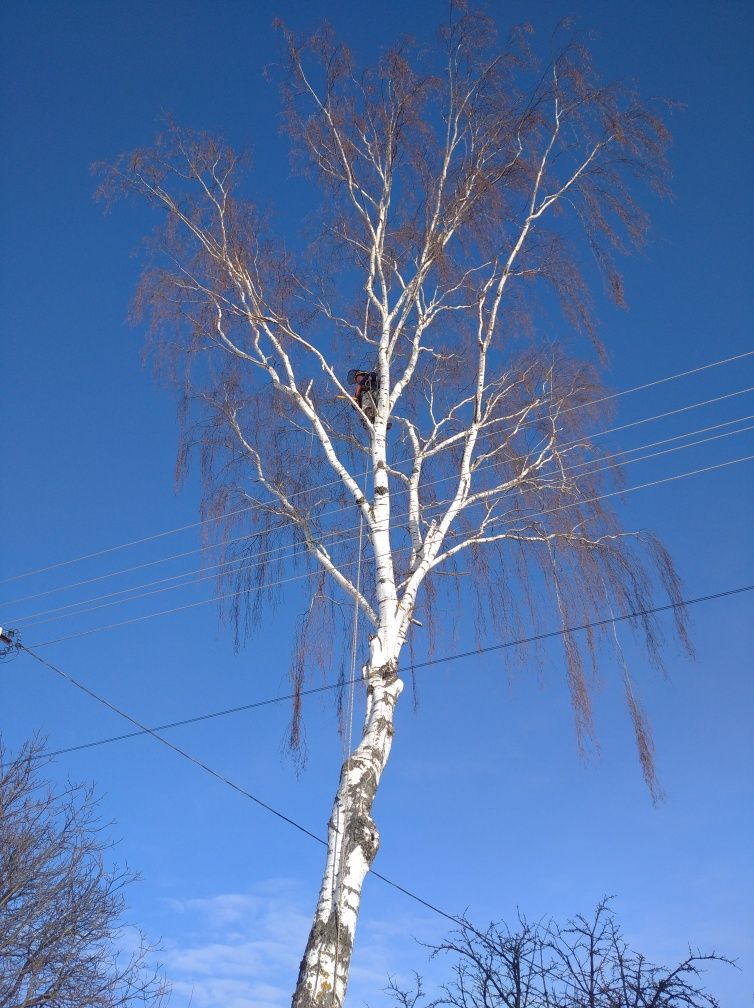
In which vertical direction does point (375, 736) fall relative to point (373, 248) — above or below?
below

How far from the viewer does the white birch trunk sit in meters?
4.40

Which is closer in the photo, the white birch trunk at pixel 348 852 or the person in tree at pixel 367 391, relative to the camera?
the white birch trunk at pixel 348 852

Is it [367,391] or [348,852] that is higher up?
[367,391]

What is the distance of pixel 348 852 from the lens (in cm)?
479

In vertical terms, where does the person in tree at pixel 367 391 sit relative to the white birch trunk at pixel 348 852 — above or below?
above

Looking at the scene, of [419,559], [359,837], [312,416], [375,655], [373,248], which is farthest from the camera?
[373,248]

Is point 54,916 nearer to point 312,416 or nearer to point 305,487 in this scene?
point 305,487

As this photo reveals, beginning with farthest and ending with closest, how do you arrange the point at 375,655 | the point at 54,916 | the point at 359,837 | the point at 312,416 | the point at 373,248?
the point at 54,916 → the point at 373,248 → the point at 312,416 → the point at 375,655 → the point at 359,837

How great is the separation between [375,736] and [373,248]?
4626 millimetres

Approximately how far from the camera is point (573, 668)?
6.11 metres

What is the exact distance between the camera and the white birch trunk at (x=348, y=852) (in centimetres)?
440

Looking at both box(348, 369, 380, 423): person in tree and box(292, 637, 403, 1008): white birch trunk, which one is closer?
box(292, 637, 403, 1008): white birch trunk

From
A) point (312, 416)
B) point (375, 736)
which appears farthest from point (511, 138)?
point (375, 736)

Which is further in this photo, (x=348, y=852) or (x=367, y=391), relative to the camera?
(x=367, y=391)
